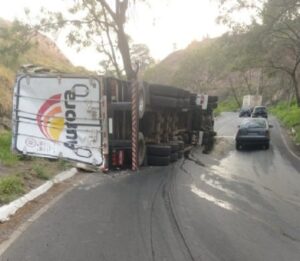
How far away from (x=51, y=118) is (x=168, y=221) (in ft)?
24.2

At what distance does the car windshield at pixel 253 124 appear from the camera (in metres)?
27.7

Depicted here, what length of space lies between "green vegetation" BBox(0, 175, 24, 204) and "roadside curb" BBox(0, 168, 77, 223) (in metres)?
0.16

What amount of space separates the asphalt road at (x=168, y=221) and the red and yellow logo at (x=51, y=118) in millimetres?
2170

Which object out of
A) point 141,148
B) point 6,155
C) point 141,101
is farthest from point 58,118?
point 141,148

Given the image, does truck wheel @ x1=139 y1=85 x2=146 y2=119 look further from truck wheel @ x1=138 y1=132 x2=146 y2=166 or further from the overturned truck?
truck wheel @ x1=138 y1=132 x2=146 y2=166

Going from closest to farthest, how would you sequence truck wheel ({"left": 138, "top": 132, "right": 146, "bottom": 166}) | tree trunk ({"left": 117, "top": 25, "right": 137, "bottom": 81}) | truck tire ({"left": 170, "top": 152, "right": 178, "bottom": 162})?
truck wheel ({"left": 138, "top": 132, "right": 146, "bottom": 166}), truck tire ({"left": 170, "top": 152, "right": 178, "bottom": 162}), tree trunk ({"left": 117, "top": 25, "right": 137, "bottom": 81})

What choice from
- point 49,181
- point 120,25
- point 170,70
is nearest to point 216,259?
point 49,181

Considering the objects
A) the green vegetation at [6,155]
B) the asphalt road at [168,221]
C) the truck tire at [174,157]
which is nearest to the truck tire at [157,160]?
the truck tire at [174,157]

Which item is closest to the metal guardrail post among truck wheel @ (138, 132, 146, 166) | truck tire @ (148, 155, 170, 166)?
truck wheel @ (138, 132, 146, 166)

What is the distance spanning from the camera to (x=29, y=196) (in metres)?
10.4

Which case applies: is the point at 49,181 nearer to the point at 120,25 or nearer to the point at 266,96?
the point at 120,25

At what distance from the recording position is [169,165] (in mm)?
18156

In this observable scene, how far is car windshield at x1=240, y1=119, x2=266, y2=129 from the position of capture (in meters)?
27.7

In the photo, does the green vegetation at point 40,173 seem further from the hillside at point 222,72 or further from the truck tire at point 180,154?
the hillside at point 222,72
